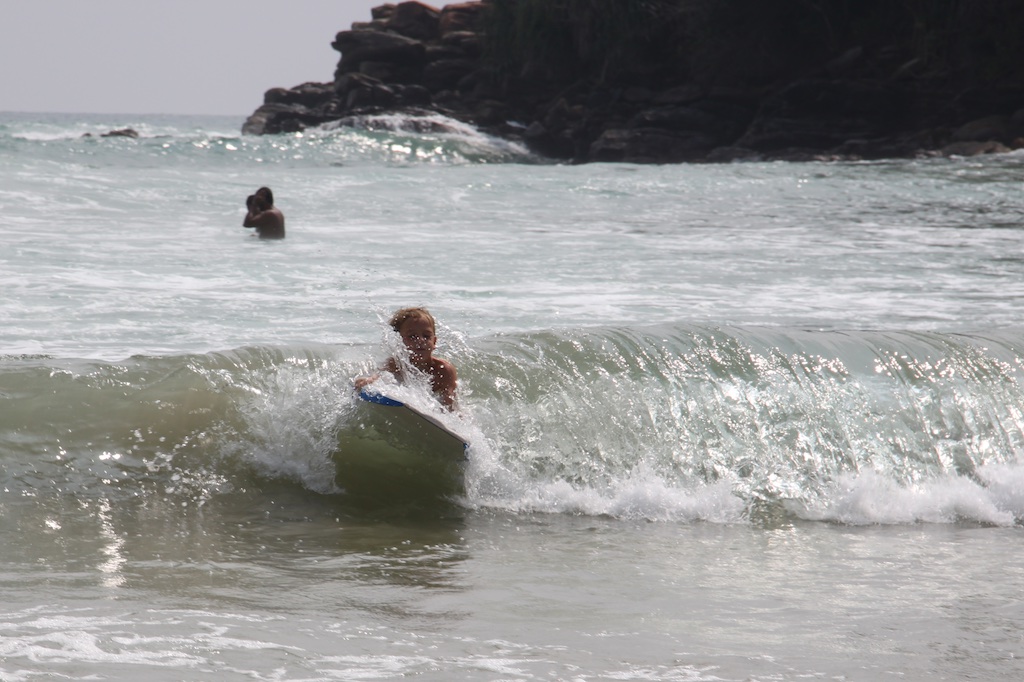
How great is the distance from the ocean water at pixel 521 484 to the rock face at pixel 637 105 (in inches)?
1110

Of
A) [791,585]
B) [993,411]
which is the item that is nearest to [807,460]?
[993,411]

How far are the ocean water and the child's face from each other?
0.26ft

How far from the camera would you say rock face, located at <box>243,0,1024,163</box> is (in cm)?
3872

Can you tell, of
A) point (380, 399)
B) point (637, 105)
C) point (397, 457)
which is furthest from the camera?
point (637, 105)

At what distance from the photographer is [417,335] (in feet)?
19.1

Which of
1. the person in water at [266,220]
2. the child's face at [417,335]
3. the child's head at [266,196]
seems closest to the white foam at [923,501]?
the child's face at [417,335]

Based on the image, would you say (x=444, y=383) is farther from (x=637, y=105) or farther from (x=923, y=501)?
(x=637, y=105)

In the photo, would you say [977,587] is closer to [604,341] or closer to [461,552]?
[461,552]

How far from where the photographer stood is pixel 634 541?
5141mm

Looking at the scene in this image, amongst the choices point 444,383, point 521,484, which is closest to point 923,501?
point 521,484

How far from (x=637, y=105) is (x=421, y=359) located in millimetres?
40204

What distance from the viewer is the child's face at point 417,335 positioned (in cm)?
582

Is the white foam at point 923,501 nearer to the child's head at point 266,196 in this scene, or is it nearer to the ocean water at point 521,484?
the ocean water at point 521,484

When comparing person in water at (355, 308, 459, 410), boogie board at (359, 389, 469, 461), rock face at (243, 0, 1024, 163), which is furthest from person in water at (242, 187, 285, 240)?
rock face at (243, 0, 1024, 163)
